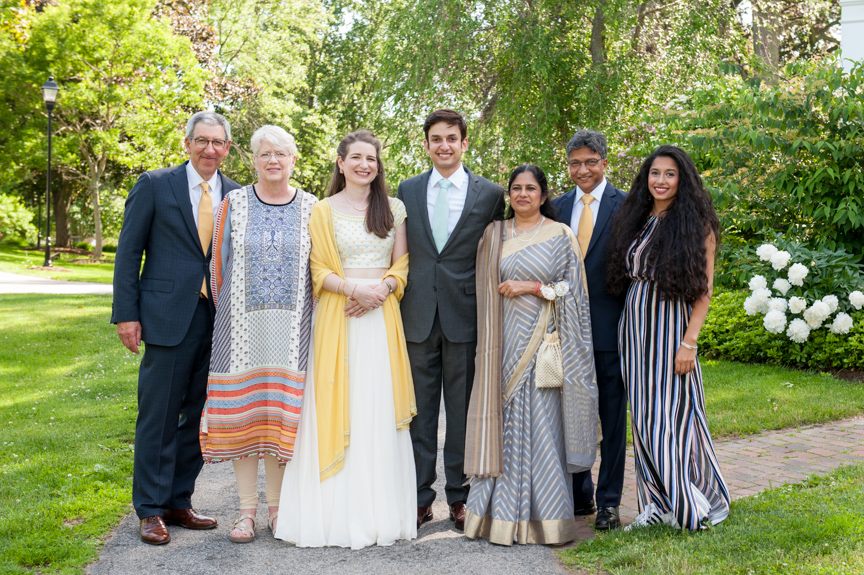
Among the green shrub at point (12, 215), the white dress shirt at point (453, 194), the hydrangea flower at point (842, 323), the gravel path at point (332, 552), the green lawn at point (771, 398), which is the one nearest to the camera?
the gravel path at point (332, 552)

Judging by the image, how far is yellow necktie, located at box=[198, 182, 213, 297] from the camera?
4.04 m

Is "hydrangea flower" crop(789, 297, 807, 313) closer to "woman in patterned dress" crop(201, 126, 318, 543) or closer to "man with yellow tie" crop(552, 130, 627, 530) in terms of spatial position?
"man with yellow tie" crop(552, 130, 627, 530)

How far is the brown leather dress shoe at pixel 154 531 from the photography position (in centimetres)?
382

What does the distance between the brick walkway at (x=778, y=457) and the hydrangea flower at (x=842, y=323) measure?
149 centimetres

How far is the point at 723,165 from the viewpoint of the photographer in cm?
827

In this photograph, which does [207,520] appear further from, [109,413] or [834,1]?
[834,1]

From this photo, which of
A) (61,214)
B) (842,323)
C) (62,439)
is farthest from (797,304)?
(61,214)

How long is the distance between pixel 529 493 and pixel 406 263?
1.37 meters

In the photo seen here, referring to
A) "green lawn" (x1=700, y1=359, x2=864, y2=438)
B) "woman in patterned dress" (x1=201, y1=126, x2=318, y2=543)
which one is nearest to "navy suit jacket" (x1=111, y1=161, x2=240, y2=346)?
"woman in patterned dress" (x1=201, y1=126, x2=318, y2=543)

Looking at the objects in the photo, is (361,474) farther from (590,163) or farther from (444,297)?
(590,163)


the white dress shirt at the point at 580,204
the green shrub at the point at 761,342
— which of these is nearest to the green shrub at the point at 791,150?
the green shrub at the point at 761,342

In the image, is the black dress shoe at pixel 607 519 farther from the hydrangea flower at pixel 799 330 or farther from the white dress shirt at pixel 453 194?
the hydrangea flower at pixel 799 330

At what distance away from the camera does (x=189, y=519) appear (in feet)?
13.4

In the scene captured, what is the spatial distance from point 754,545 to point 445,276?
78.3 inches
